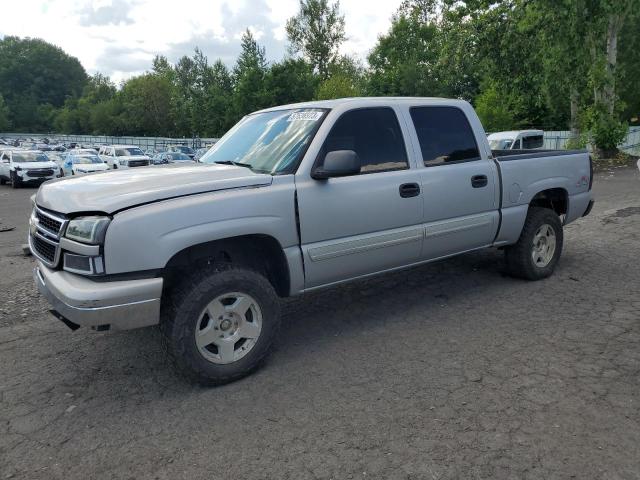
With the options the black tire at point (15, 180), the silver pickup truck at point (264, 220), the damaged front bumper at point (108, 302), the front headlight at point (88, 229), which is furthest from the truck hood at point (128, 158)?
the damaged front bumper at point (108, 302)

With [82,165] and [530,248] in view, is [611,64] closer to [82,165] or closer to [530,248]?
[530,248]

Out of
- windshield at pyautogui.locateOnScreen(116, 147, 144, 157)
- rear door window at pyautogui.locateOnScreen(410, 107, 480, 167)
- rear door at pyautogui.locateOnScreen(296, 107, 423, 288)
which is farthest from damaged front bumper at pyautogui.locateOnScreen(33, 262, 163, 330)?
windshield at pyautogui.locateOnScreen(116, 147, 144, 157)

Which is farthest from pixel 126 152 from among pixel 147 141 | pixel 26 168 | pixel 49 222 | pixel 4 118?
pixel 4 118

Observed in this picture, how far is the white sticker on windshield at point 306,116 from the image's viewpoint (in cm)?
410

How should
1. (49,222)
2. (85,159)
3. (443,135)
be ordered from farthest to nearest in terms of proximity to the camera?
(85,159) < (443,135) < (49,222)

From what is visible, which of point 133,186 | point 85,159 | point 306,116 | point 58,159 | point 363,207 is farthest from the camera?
point 58,159

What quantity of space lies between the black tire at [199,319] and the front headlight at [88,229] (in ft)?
2.07

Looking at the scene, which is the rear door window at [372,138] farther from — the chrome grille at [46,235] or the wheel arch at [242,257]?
the chrome grille at [46,235]

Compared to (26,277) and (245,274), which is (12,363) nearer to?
(245,274)

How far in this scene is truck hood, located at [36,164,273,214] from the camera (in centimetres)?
314

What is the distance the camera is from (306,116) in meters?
4.18

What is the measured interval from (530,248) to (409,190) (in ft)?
6.58

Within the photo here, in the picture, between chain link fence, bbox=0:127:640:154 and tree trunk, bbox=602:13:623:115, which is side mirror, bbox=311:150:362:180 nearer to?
chain link fence, bbox=0:127:640:154

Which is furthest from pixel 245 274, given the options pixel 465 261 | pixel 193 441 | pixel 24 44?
pixel 24 44
